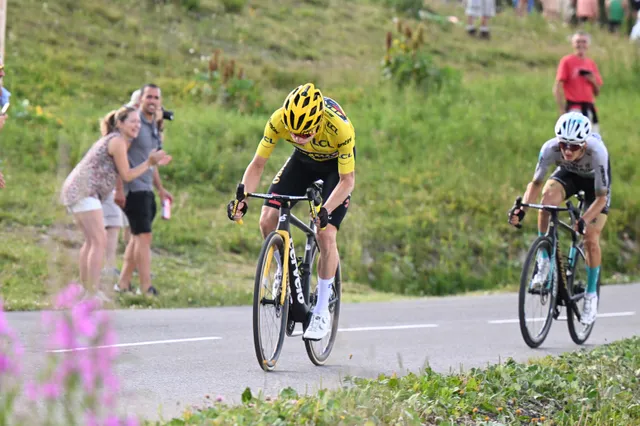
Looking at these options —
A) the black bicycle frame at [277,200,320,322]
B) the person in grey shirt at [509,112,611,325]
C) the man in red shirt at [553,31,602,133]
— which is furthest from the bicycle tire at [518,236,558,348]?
the man in red shirt at [553,31,602,133]

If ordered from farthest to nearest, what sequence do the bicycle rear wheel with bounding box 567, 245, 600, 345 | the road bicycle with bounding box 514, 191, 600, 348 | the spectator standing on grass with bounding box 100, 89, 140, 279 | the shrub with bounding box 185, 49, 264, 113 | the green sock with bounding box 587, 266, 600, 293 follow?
the shrub with bounding box 185, 49, 264, 113 < the spectator standing on grass with bounding box 100, 89, 140, 279 < the green sock with bounding box 587, 266, 600, 293 < the bicycle rear wheel with bounding box 567, 245, 600, 345 < the road bicycle with bounding box 514, 191, 600, 348

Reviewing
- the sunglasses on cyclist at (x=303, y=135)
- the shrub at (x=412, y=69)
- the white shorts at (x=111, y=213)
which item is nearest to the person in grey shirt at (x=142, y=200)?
the white shorts at (x=111, y=213)

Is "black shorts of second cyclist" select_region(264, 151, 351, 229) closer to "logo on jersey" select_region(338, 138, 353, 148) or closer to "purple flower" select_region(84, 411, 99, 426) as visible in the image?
"logo on jersey" select_region(338, 138, 353, 148)

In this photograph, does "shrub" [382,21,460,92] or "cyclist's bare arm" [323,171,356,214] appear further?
"shrub" [382,21,460,92]

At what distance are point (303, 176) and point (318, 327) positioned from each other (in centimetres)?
120

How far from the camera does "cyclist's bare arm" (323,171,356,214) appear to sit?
8.36 meters

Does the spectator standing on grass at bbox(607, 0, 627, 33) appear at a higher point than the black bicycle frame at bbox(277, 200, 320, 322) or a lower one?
higher

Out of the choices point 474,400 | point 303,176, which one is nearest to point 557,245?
point 303,176

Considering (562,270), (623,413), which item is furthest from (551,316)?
(623,413)

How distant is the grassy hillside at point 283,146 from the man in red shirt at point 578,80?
199cm

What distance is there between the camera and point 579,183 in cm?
1138

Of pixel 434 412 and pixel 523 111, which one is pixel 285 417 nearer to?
pixel 434 412

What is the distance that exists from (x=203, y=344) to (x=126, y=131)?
3424 millimetres

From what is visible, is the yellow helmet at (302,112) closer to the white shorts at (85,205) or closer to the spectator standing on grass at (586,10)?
the white shorts at (85,205)
